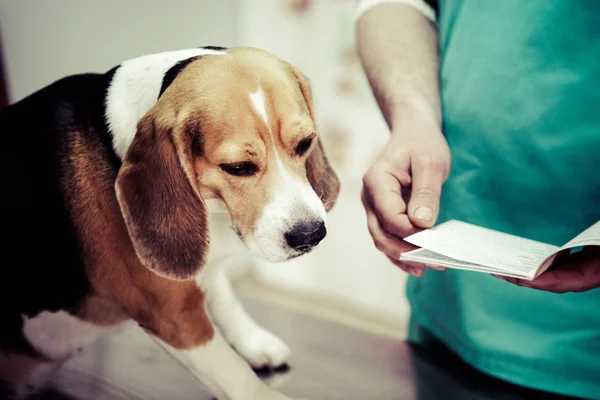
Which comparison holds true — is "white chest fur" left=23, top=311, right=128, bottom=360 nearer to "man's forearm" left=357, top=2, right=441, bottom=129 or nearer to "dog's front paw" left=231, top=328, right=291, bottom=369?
"dog's front paw" left=231, top=328, right=291, bottom=369

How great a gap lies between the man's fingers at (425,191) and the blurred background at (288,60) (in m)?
0.16

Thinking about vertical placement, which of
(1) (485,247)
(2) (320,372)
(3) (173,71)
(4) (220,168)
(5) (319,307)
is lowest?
(5) (319,307)

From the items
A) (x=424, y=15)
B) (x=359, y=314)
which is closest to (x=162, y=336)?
(x=424, y=15)

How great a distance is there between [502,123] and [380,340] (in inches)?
16.4

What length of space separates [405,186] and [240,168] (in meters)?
0.27

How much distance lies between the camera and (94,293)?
67cm

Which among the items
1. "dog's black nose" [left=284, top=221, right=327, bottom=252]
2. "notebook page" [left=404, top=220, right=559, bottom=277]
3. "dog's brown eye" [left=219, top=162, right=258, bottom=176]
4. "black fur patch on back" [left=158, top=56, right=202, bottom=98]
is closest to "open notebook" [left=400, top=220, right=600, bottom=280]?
"notebook page" [left=404, top=220, right=559, bottom=277]

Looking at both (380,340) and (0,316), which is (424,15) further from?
(0,316)

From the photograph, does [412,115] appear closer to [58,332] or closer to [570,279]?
[570,279]

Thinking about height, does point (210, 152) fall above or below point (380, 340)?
above

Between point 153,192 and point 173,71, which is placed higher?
point 173,71

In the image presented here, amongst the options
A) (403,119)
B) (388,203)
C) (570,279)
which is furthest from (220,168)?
(570,279)

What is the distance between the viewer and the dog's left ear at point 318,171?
70 cm

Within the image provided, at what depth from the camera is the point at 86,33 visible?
61 centimetres
